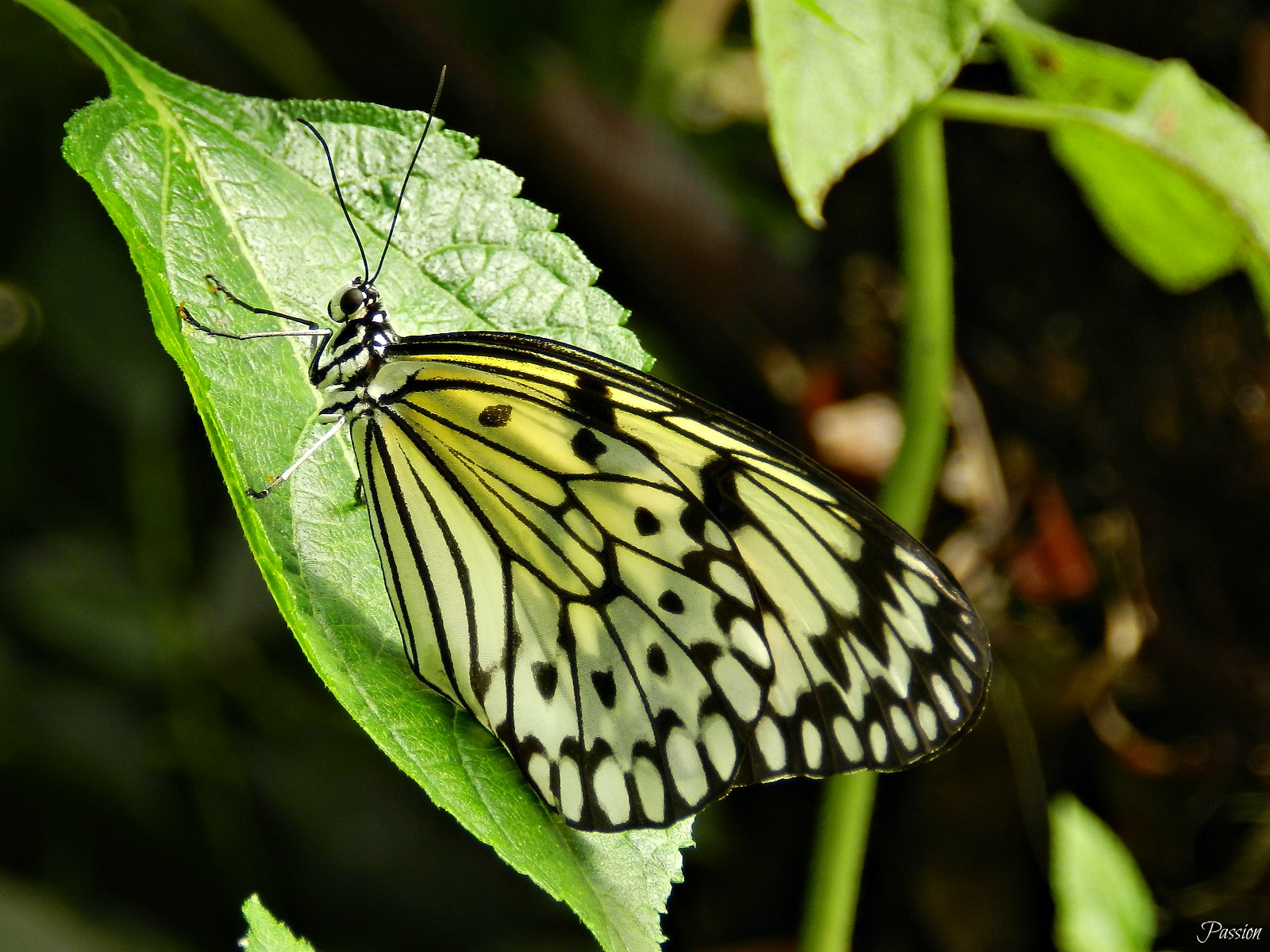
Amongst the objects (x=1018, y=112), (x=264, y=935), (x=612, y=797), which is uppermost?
(x=1018, y=112)

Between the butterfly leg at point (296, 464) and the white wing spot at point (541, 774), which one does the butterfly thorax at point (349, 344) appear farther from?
the white wing spot at point (541, 774)

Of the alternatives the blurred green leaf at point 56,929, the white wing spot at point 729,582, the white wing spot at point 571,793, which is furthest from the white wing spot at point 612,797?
the blurred green leaf at point 56,929

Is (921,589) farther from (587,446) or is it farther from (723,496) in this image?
(587,446)

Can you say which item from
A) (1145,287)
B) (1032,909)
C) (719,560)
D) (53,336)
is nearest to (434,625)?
(719,560)

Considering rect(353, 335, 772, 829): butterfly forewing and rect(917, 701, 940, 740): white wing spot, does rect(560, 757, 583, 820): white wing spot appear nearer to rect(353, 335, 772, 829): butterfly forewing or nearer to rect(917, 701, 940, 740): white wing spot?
rect(353, 335, 772, 829): butterfly forewing

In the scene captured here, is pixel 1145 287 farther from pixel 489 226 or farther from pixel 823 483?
pixel 489 226

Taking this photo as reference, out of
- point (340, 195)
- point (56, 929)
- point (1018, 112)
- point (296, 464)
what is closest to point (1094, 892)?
point (1018, 112)
